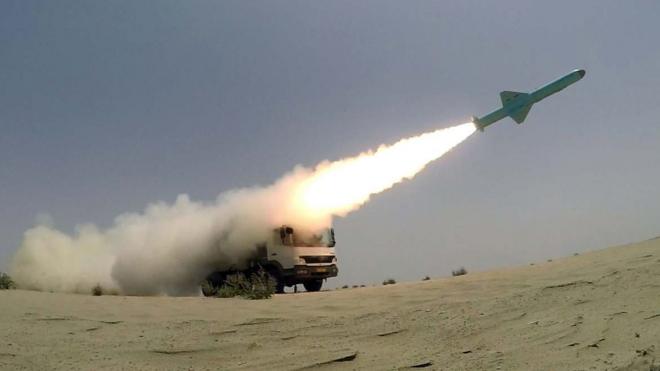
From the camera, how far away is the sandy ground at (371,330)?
19.3ft

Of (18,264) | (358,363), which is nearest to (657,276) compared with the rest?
(358,363)

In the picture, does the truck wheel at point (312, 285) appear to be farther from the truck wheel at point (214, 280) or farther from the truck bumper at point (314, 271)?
the truck wheel at point (214, 280)

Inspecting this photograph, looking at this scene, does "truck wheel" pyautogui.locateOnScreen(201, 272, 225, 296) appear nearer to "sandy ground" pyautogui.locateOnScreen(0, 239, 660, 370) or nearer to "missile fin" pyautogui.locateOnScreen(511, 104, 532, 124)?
"sandy ground" pyautogui.locateOnScreen(0, 239, 660, 370)

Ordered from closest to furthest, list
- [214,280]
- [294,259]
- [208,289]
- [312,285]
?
[208,289], [294,259], [312,285], [214,280]

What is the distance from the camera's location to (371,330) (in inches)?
295

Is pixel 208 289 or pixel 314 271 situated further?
pixel 314 271

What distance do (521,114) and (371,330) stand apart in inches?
542

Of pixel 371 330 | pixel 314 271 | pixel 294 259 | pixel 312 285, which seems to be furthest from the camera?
pixel 312 285

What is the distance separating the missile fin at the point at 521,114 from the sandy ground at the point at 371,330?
9.60 meters

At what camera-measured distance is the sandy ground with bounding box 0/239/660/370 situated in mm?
5883

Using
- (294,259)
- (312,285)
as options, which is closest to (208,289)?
(294,259)

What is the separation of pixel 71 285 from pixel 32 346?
16.9m

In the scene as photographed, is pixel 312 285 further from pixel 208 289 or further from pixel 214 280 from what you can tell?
pixel 208 289

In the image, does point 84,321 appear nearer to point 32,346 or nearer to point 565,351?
point 32,346
